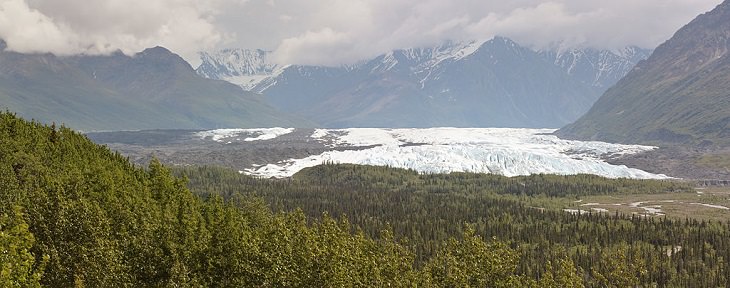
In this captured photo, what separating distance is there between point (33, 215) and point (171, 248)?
498 inches

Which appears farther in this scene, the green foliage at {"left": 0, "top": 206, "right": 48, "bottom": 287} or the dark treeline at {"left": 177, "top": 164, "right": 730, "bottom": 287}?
the dark treeline at {"left": 177, "top": 164, "right": 730, "bottom": 287}

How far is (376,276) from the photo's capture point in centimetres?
5556

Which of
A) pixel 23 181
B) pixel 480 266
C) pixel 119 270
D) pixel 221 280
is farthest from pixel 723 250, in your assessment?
pixel 23 181

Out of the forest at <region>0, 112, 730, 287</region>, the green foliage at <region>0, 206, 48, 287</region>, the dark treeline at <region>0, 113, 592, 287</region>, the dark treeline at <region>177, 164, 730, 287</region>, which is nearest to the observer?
the green foliage at <region>0, 206, 48, 287</region>

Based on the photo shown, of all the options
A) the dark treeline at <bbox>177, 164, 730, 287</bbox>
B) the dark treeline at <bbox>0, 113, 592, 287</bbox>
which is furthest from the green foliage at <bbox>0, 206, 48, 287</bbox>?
the dark treeline at <bbox>177, 164, 730, 287</bbox>

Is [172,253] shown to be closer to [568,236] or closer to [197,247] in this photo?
[197,247]

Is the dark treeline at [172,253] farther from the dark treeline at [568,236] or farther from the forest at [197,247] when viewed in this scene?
the dark treeline at [568,236]

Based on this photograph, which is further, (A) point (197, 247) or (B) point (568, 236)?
(B) point (568, 236)

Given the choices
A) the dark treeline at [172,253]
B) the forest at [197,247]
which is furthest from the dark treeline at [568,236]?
the dark treeline at [172,253]

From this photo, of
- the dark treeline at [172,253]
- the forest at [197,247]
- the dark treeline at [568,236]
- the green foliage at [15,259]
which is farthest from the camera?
the dark treeline at [568,236]

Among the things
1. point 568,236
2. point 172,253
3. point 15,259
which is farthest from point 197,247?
point 568,236

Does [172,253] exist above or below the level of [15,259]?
below

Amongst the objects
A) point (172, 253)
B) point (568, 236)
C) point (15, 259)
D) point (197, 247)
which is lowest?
point (568, 236)

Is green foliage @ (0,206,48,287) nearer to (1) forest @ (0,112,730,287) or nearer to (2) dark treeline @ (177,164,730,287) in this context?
(1) forest @ (0,112,730,287)
